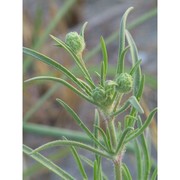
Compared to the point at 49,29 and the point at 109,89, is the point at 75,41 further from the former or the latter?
the point at 49,29

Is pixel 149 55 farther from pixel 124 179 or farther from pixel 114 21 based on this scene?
pixel 124 179

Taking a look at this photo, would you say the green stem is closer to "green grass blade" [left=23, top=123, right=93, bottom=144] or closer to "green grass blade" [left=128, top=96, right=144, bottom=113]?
"green grass blade" [left=128, top=96, right=144, bottom=113]

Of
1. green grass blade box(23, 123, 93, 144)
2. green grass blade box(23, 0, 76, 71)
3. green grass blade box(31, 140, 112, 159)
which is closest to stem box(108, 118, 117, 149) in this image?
green grass blade box(31, 140, 112, 159)

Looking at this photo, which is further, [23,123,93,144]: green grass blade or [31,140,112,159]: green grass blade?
[23,123,93,144]: green grass blade

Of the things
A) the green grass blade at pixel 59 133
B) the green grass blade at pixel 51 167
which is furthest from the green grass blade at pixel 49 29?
the green grass blade at pixel 51 167

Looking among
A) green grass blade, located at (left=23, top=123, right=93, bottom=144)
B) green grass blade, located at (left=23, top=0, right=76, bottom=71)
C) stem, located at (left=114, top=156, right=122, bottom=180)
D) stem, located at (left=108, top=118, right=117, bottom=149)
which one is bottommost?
stem, located at (left=114, top=156, right=122, bottom=180)

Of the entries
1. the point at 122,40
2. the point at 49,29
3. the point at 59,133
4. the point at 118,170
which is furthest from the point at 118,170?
the point at 49,29

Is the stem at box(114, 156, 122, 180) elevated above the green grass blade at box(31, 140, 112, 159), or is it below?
below

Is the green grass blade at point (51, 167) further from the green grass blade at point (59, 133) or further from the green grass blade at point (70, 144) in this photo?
the green grass blade at point (59, 133)
